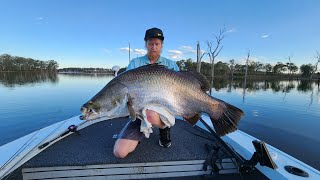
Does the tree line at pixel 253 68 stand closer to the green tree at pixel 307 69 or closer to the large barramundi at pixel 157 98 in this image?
the green tree at pixel 307 69

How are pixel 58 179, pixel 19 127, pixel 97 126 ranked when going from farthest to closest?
pixel 19 127, pixel 97 126, pixel 58 179

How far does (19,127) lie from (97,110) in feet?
31.5

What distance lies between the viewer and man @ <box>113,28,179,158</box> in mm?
3318

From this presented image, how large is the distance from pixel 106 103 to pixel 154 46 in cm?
159

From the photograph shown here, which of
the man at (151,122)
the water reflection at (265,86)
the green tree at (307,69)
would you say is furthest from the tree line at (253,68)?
the man at (151,122)

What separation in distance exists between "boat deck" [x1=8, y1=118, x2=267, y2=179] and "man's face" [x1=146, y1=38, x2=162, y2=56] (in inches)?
66.9

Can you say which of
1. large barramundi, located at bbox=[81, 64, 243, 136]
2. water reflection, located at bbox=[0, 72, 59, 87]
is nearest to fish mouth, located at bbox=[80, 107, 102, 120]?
large barramundi, located at bbox=[81, 64, 243, 136]

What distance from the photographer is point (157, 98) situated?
2727 millimetres

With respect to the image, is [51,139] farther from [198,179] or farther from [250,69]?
[250,69]

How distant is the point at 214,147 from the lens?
338 centimetres

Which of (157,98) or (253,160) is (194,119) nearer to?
(157,98)

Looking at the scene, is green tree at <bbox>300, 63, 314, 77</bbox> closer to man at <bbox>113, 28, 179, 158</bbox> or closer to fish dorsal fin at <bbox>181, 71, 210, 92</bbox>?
man at <bbox>113, 28, 179, 158</bbox>

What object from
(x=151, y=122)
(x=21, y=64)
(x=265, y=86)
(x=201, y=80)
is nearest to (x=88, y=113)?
(x=151, y=122)

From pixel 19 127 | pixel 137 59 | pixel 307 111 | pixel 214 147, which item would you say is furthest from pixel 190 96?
pixel 307 111
